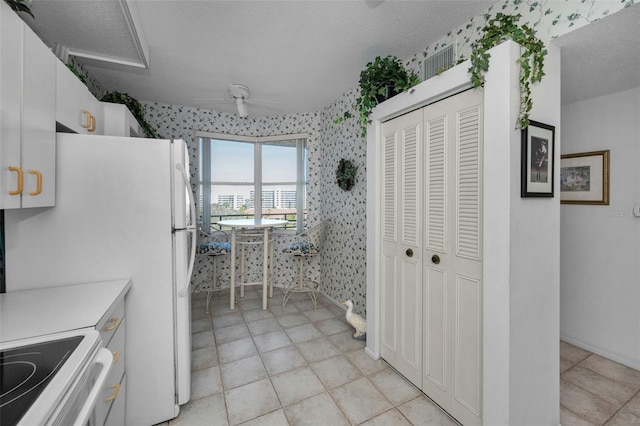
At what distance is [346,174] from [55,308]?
2.68m

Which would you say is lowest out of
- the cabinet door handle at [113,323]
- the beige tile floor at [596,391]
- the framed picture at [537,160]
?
the beige tile floor at [596,391]

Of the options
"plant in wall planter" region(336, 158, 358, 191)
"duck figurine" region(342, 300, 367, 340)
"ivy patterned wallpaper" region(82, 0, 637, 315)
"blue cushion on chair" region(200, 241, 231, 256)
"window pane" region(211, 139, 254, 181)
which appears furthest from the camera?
"window pane" region(211, 139, 254, 181)

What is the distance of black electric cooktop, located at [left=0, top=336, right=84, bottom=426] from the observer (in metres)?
0.64

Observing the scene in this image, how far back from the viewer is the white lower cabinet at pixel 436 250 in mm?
1566

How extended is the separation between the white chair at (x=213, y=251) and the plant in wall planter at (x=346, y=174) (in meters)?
1.70

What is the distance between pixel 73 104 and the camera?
161 centimetres

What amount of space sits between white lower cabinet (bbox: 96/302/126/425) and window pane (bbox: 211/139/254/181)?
2943 mm

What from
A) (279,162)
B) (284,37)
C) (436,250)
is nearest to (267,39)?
(284,37)

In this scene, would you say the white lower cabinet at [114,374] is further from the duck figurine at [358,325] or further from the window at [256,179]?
the window at [256,179]

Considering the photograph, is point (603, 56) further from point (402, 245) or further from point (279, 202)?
point (279, 202)

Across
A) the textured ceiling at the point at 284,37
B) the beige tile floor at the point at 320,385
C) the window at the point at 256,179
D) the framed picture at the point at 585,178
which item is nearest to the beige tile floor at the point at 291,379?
the beige tile floor at the point at 320,385

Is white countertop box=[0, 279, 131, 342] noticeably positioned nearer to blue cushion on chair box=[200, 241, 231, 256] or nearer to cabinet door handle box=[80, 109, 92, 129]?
cabinet door handle box=[80, 109, 92, 129]

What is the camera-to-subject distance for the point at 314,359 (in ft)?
7.76

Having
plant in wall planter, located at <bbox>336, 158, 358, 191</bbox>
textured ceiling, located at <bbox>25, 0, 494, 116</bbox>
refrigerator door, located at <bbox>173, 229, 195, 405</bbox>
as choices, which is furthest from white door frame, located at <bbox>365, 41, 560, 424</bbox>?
refrigerator door, located at <bbox>173, 229, 195, 405</bbox>
